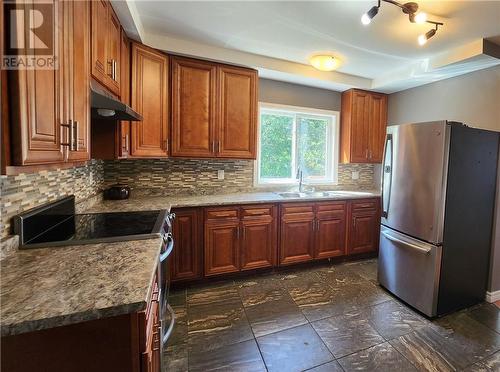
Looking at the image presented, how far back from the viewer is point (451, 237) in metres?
2.04

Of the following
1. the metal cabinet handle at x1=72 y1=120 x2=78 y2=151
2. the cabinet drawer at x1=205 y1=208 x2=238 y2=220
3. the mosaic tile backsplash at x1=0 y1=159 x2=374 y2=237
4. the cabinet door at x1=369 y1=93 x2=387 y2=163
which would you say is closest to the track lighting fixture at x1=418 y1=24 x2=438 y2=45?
the cabinet door at x1=369 y1=93 x2=387 y2=163

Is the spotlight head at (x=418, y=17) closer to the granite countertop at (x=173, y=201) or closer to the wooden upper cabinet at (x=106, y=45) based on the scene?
the granite countertop at (x=173, y=201)

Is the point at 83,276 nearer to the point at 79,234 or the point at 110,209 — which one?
the point at 79,234

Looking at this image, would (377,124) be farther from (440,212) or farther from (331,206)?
(440,212)

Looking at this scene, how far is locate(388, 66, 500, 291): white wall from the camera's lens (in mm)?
2381

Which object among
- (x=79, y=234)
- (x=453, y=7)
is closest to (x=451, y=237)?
(x=453, y=7)

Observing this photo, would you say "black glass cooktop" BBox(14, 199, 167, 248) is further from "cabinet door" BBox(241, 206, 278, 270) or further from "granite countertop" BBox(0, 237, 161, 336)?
"cabinet door" BBox(241, 206, 278, 270)

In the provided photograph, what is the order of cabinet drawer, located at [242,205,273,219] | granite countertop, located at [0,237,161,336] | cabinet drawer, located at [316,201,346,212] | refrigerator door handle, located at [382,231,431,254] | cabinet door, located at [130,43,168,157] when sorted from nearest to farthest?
granite countertop, located at [0,237,161,336] < refrigerator door handle, located at [382,231,431,254] < cabinet door, located at [130,43,168,157] < cabinet drawer, located at [242,205,273,219] < cabinet drawer, located at [316,201,346,212]

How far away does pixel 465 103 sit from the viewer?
8.73 feet

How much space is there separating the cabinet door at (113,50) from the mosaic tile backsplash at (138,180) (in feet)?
2.34

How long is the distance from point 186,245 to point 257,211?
2.68 feet

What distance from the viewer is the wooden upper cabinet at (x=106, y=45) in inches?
55.0

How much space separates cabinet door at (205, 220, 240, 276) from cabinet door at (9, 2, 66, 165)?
1.67m

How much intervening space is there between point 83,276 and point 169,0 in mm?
1921
